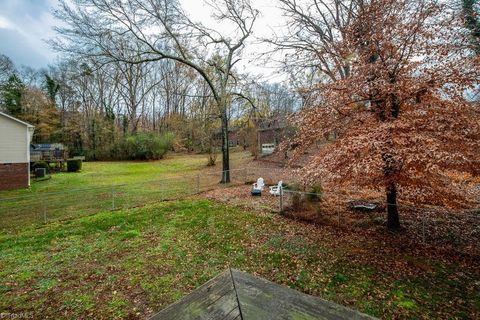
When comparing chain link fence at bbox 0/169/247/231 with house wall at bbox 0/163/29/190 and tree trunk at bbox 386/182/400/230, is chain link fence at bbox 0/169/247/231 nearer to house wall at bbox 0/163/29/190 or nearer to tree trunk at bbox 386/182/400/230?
house wall at bbox 0/163/29/190

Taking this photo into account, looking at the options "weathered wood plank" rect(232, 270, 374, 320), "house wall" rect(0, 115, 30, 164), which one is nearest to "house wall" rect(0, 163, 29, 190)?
"house wall" rect(0, 115, 30, 164)

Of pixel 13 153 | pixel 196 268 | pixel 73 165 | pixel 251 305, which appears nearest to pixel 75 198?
pixel 13 153

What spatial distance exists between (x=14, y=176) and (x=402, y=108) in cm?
2015

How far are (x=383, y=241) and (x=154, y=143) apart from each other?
29171 mm

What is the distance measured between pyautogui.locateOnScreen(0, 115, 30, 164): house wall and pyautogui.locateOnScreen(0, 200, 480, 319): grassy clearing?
10.3m

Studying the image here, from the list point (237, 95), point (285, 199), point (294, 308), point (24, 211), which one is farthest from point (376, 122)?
point (24, 211)

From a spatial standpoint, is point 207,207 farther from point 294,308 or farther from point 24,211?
point 294,308

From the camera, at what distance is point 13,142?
14906 mm

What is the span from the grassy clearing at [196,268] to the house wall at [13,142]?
10.3 metres

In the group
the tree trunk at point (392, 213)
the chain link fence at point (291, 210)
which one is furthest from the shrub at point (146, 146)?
the tree trunk at point (392, 213)

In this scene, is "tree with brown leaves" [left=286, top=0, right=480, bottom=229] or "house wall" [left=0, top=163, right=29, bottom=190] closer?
"tree with brown leaves" [left=286, top=0, right=480, bottom=229]

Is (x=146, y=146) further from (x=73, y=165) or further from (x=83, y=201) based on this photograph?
(x=83, y=201)

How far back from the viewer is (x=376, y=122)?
591 cm

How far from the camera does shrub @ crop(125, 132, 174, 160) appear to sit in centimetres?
3120
